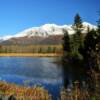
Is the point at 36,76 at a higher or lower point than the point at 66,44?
lower

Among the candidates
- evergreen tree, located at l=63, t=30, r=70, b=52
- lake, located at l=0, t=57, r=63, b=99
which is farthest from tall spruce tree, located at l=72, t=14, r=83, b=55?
lake, located at l=0, t=57, r=63, b=99

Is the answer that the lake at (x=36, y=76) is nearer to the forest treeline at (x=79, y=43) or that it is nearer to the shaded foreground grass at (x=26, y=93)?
the shaded foreground grass at (x=26, y=93)

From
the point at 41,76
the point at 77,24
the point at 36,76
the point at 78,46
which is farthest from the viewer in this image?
the point at 77,24

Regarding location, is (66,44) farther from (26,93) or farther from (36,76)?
(26,93)

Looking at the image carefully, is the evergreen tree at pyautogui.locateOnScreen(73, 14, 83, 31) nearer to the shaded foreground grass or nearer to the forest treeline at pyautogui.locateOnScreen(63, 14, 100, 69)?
the forest treeline at pyautogui.locateOnScreen(63, 14, 100, 69)

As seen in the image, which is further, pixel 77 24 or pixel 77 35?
pixel 77 24

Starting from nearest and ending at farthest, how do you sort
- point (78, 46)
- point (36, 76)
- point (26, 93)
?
1. point (26, 93)
2. point (36, 76)
3. point (78, 46)

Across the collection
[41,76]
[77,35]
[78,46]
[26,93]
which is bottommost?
[41,76]

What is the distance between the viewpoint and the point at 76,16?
3797 inches

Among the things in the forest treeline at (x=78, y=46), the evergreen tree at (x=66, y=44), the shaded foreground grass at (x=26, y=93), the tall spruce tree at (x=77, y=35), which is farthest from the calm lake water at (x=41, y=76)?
the evergreen tree at (x=66, y=44)

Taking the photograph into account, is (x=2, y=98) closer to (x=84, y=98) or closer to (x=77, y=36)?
(x=84, y=98)

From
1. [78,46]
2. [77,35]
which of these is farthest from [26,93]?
[77,35]

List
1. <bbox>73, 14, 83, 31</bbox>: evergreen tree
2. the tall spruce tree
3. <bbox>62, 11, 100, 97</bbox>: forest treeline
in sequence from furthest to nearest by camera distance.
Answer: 1. <bbox>73, 14, 83, 31</bbox>: evergreen tree
2. the tall spruce tree
3. <bbox>62, 11, 100, 97</bbox>: forest treeline

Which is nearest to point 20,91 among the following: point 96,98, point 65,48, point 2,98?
point 2,98
